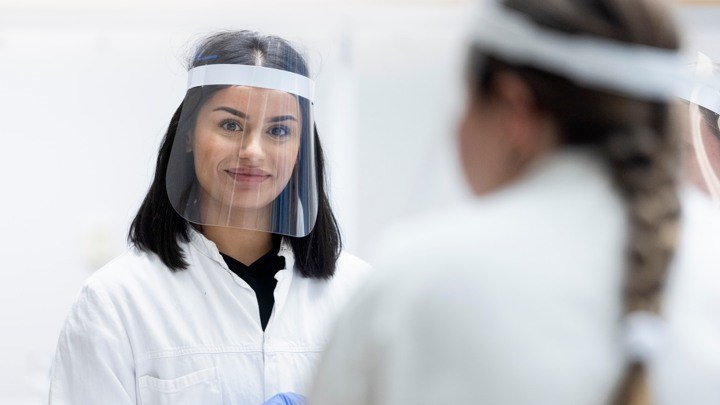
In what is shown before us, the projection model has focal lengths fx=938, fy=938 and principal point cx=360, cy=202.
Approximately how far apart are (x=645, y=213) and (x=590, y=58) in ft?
0.46

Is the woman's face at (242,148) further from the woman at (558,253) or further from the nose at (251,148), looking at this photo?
the woman at (558,253)

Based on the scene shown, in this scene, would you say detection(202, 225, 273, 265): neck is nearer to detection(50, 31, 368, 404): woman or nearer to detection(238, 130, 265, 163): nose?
detection(50, 31, 368, 404): woman

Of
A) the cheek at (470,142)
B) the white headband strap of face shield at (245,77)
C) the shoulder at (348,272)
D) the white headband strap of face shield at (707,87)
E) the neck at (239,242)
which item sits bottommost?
the shoulder at (348,272)

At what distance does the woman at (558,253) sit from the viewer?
0.79m

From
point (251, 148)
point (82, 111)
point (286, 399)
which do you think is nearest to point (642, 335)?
point (286, 399)

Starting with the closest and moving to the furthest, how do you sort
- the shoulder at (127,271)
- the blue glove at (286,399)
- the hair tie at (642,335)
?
the hair tie at (642,335) < the blue glove at (286,399) < the shoulder at (127,271)

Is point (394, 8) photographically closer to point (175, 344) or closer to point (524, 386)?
point (175, 344)

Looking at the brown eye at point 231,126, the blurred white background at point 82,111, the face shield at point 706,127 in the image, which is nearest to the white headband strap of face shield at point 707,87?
the face shield at point 706,127

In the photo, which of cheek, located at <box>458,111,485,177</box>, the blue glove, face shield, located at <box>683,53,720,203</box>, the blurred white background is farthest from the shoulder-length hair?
the blurred white background

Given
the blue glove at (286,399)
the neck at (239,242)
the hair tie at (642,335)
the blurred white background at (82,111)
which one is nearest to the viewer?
the hair tie at (642,335)

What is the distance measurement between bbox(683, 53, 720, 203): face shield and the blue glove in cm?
75

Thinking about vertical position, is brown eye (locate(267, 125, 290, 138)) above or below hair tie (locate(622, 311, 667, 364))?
above

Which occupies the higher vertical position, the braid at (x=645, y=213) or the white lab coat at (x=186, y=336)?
the braid at (x=645, y=213)

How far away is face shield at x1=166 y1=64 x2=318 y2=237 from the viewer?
1.67 metres
